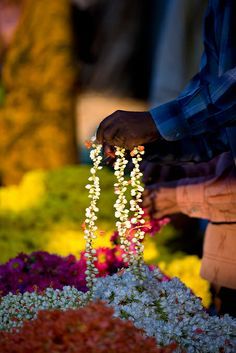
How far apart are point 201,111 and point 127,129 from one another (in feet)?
1.17

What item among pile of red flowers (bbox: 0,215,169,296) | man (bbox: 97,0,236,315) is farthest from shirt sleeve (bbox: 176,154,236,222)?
pile of red flowers (bbox: 0,215,169,296)

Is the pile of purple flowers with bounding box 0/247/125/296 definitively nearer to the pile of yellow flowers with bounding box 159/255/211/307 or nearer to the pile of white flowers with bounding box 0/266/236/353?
the pile of white flowers with bounding box 0/266/236/353

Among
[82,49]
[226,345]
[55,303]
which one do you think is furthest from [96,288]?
[82,49]

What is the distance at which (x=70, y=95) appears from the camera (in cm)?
761

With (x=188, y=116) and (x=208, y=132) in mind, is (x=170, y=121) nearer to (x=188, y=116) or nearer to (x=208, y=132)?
(x=188, y=116)

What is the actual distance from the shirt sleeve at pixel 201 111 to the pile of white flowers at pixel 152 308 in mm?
707

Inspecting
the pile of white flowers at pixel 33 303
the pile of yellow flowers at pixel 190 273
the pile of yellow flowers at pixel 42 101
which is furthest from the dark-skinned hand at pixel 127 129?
the pile of yellow flowers at pixel 42 101

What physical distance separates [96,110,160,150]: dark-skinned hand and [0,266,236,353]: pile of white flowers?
63 centimetres

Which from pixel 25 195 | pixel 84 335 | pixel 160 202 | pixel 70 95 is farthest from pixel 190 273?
pixel 70 95

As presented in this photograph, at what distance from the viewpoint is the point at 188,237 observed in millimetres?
5633

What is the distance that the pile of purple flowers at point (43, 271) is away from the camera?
3895 millimetres

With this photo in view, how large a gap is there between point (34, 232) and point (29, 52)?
3.10m

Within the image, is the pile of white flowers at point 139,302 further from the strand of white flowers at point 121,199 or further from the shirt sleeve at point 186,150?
the shirt sleeve at point 186,150

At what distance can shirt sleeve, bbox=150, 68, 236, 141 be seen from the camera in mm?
3094
